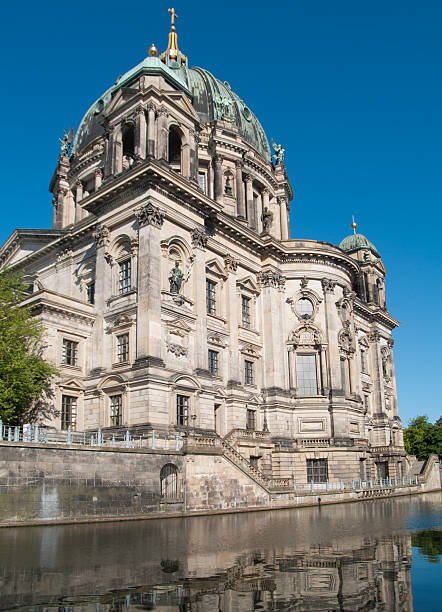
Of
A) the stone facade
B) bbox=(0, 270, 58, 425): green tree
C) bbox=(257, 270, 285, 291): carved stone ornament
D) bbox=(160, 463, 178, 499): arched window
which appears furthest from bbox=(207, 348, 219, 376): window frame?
bbox=(160, 463, 178, 499): arched window

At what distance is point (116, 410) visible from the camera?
3438 centimetres

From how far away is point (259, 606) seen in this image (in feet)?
28.0

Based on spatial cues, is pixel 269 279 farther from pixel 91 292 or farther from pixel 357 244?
pixel 357 244

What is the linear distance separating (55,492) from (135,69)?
3054cm

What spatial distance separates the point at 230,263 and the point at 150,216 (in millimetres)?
9679

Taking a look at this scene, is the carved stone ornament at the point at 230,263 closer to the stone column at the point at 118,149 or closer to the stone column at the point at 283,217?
the stone column at the point at 118,149

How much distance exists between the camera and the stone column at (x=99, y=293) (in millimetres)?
36312

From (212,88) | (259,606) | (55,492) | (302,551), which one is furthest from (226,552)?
(212,88)

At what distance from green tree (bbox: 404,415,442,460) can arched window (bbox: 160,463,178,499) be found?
65.6 m

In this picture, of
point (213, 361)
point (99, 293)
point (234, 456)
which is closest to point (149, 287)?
point (99, 293)

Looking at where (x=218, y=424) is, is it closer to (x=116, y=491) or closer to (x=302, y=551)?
(x=116, y=491)

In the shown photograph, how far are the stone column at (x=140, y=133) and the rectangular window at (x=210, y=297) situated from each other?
1020cm

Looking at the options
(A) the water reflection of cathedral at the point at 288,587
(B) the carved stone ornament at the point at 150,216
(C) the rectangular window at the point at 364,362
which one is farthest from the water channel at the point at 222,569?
(C) the rectangular window at the point at 364,362

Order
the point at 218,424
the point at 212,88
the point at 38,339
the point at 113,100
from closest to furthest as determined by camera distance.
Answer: the point at 38,339
the point at 218,424
the point at 113,100
the point at 212,88
